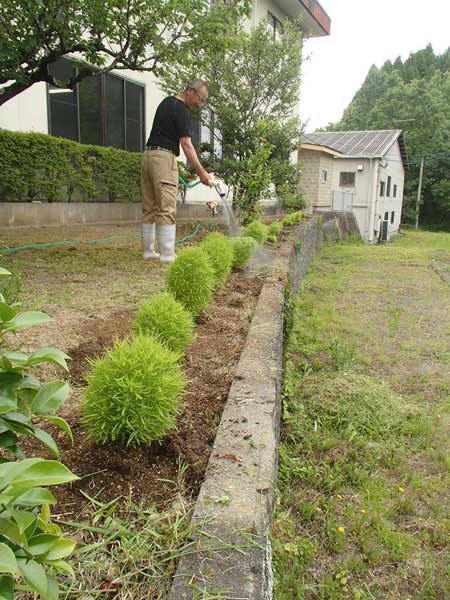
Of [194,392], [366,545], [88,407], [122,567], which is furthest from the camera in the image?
[194,392]

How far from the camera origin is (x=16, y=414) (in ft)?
3.05

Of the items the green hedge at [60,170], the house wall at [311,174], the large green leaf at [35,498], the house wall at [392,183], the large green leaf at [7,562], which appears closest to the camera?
the large green leaf at [7,562]

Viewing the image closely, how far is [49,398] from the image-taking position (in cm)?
97

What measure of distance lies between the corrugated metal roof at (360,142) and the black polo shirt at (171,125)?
23446 mm

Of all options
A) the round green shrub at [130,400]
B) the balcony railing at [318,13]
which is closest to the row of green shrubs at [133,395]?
the round green shrub at [130,400]

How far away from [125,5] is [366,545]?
5.01 metres

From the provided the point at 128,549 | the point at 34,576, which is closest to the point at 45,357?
the point at 34,576

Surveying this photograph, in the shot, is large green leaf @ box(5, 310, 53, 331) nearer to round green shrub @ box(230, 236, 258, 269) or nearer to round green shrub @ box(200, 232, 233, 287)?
round green shrub @ box(200, 232, 233, 287)

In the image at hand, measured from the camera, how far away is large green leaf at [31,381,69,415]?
959mm

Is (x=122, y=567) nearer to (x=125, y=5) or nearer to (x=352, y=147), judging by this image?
(x=125, y=5)

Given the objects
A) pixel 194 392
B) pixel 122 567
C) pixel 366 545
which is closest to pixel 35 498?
pixel 122 567

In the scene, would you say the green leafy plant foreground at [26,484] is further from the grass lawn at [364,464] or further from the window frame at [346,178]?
the window frame at [346,178]

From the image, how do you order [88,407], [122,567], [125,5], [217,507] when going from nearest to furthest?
[122,567]
[217,507]
[88,407]
[125,5]

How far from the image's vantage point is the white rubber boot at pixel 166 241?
17.1ft
